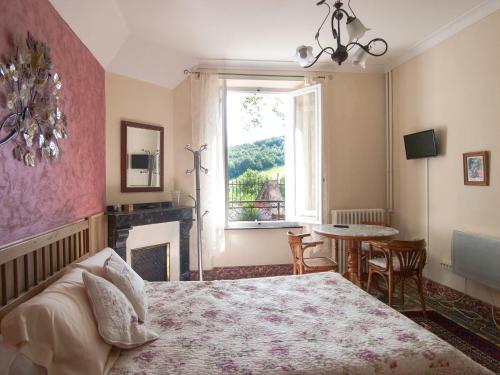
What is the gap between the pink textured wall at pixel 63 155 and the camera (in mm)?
1525

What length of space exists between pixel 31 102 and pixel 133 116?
184 cm

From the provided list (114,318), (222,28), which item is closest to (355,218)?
(222,28)

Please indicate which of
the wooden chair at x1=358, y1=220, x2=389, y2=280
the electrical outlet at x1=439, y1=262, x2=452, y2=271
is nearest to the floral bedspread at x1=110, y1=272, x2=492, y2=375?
the wooden chair at x1=358, y1=220, x2=389, y2=280

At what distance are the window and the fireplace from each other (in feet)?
3.30

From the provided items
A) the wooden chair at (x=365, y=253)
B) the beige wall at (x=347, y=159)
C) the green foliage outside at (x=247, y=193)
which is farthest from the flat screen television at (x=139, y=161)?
the wooden chair at (x=365, y=253)

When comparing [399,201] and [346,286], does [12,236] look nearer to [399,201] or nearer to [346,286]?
[346,286]

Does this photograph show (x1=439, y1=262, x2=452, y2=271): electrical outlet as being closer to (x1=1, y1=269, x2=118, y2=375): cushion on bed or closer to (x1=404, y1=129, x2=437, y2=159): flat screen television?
(x1=404, y1=129, x2=437, y2=159): flat screen television

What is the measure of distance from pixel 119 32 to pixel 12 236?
226cm

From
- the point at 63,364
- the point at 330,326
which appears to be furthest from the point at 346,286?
the point at 63,364

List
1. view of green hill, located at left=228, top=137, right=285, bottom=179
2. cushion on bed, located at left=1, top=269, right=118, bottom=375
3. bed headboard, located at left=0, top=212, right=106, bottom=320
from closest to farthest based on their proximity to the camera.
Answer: cushion on bed, located at left=1, top=269, right=118, bottom=375 → bed headboard, located at left=0, top=212, right=106, bottom=320 → view of green hill, located at left=228, top=137, right=285, bottom=179

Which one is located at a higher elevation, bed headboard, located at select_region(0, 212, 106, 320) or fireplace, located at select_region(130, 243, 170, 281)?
bed headboard, located at select_region(0, 212, 106, 320)

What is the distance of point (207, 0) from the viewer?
261 centimetres

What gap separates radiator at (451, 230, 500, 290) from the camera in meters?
2.56

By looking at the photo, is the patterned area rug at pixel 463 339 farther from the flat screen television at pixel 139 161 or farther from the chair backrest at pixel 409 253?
the flat screen television at pixel 139 161
